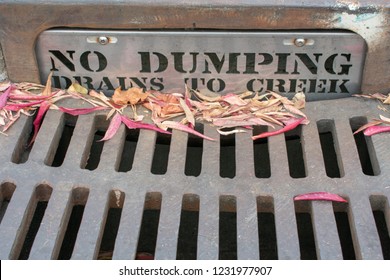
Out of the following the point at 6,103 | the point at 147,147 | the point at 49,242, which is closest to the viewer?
A: the point at 49,242

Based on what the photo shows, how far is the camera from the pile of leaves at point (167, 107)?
6.17 ft

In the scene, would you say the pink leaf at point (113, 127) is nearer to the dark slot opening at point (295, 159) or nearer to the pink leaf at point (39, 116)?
the pink leaf at point (39, 116)

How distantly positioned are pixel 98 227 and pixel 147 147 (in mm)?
331

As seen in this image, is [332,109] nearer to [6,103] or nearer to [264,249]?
[264,249]

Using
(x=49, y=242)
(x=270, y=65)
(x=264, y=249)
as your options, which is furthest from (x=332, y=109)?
(x=49, y=242)

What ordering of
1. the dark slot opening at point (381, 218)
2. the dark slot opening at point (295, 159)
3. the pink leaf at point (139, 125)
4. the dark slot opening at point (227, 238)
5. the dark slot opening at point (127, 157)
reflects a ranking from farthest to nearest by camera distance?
the dark slot opening at point (127, 157), the dark slot opening at point (295, 159), the dark slot opening at point (227, 238), the pink leaf at point (139, 125), the dark slot opening at point (381, 218)

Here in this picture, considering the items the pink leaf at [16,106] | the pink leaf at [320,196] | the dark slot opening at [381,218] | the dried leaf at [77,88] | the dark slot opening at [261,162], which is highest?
the dark slot opening at [261,162]

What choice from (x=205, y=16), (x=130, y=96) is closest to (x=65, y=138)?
(x=130, y=96)

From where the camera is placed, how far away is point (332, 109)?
1.92 metres

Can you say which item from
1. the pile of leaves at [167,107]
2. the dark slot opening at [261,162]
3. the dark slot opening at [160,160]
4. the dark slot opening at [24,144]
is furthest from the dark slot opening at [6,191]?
the dark slot opening at [261,162]

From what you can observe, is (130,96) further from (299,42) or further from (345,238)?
(345,238)

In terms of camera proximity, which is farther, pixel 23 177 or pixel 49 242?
pixel 23 177

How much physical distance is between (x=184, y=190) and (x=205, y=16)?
54 centimetres

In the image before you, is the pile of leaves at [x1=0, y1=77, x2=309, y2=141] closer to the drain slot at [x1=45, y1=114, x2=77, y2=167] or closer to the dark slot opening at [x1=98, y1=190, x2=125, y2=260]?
the drain slot at [x1=45, y1=114, x2=77, y2=167]
